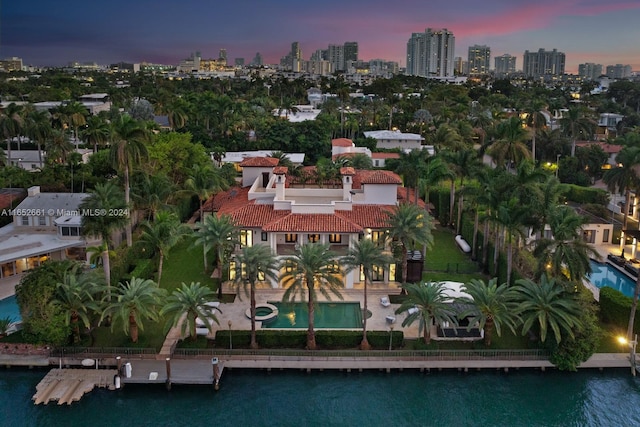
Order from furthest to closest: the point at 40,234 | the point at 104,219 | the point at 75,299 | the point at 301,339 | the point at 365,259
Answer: the point at 40,234, the point at 104,219, the point at 301,339, the point at 365,259, the point at 75,299

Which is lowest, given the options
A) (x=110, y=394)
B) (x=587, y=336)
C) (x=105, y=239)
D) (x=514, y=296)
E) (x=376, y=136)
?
(x=110, y=394)

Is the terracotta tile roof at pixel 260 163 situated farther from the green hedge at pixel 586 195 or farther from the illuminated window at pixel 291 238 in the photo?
the green hedge at pixel 586 195

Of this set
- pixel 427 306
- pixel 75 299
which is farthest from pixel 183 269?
pixel 427 306

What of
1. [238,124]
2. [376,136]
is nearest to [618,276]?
[376,136]

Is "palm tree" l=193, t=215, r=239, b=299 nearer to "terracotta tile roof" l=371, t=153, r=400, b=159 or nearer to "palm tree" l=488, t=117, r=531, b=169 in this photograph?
"palm tree" l=488, t=117, r=531, b=169

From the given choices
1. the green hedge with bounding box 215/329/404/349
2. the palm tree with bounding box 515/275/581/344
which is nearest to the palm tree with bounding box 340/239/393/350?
the green hedge with bounding box 215/329/404/349

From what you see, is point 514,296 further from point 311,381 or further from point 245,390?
point 245,390

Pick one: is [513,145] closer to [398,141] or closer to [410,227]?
[410,227]
